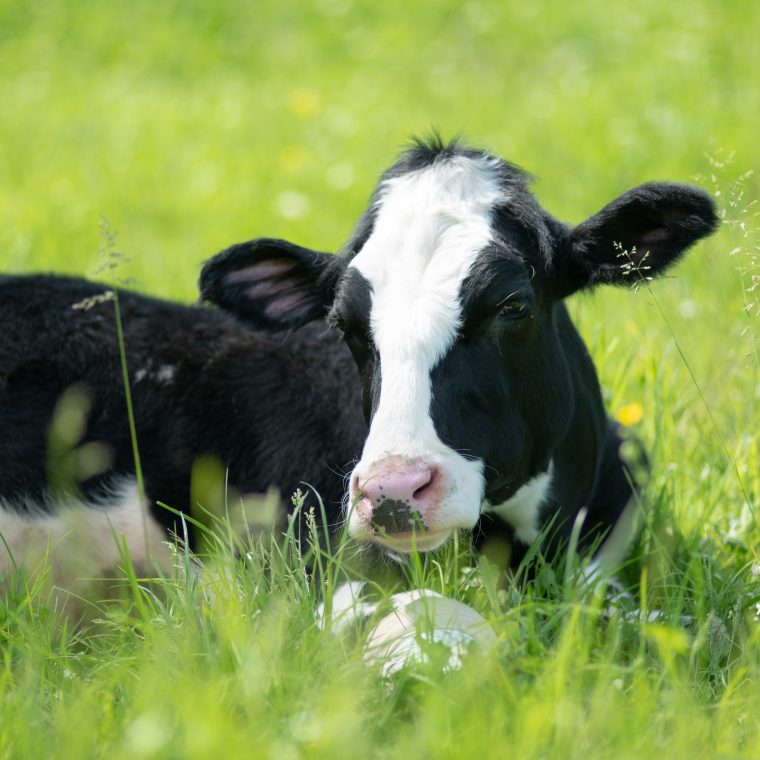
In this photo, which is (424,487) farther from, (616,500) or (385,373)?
(616,500)

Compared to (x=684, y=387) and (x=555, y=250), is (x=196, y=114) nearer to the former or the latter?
(x=684, y=387)

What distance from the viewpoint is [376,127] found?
12242 millimetres

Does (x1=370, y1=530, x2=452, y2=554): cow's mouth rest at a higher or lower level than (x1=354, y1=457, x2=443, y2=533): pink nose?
lower

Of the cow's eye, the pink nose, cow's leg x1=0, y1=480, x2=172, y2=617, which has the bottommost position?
cow's leg x1=0, y1=480, x2=172, y2=617

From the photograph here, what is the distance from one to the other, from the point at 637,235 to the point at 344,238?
16.9 ft

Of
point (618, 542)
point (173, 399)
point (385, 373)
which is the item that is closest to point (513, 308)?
point (385, 373)

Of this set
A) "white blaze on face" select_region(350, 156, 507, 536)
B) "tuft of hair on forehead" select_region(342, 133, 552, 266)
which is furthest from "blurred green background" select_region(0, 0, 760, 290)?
"white blaze on face" select_region(350, 156, 507, 536)

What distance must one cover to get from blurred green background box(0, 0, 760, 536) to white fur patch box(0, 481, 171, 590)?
6.56ft

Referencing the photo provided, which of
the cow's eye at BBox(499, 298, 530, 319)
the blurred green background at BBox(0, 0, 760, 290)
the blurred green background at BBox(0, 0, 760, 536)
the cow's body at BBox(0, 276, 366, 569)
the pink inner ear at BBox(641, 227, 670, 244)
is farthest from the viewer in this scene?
the blurred green background at BBox(0, 0, 760, 290)

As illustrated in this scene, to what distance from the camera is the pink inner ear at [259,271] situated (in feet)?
15.6

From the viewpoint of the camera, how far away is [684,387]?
606cm

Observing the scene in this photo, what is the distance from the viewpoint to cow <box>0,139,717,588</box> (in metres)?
3.86

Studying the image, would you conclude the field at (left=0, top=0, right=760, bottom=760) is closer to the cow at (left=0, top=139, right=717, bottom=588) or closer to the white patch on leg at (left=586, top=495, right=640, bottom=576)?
the white patch on leg at (left=586, top=495, right=640, bottom=576)

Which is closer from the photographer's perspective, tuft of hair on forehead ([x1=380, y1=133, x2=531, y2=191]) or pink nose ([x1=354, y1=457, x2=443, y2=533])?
pink nose ([x1=354, y1=457, x2=443, y2=533])
